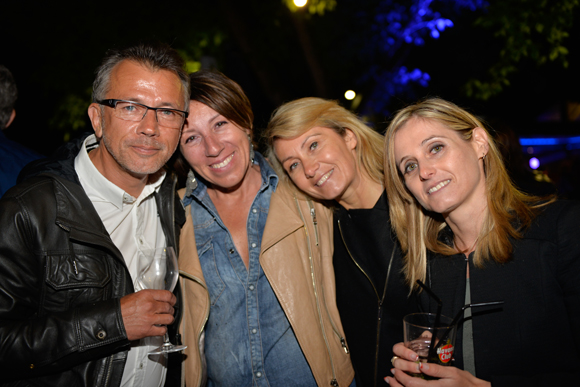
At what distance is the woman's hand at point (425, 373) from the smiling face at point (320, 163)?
1163 millimetres

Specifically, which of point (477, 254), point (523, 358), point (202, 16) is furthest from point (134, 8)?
point (523, 358)

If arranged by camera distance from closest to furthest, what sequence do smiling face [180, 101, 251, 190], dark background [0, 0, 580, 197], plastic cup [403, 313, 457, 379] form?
plastic cup [403, 313, 457, 379], smiling face [180, 101, 251, 190], dark background [0, 0, 580, 197]

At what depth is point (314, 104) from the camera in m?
2.78

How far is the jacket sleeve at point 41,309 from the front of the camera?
5.80ft

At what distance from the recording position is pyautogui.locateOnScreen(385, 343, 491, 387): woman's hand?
166cm

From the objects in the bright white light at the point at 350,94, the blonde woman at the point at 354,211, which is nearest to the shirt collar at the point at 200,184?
the blonde woman at the point at 354,211

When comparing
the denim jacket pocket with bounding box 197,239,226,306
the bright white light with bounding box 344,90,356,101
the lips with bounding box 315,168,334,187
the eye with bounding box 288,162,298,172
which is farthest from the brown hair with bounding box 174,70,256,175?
the bright white light with bounding box 344,90,356,101

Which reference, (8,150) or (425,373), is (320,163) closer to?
(425,373)

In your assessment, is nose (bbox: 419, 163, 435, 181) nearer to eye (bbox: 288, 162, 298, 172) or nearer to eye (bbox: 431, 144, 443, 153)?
eye (bbox: 431, 144, 443, 153)

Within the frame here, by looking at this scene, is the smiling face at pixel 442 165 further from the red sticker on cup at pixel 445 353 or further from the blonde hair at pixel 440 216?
the red sticker on cup at pixel 445 353

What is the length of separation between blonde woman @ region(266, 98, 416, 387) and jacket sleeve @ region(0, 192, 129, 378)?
141 centimetres

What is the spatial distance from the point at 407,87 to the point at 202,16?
3.96m

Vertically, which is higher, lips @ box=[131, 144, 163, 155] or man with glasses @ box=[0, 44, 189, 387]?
lips @ box=[131, 144, 163, 155]

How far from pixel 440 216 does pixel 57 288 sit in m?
2.06
